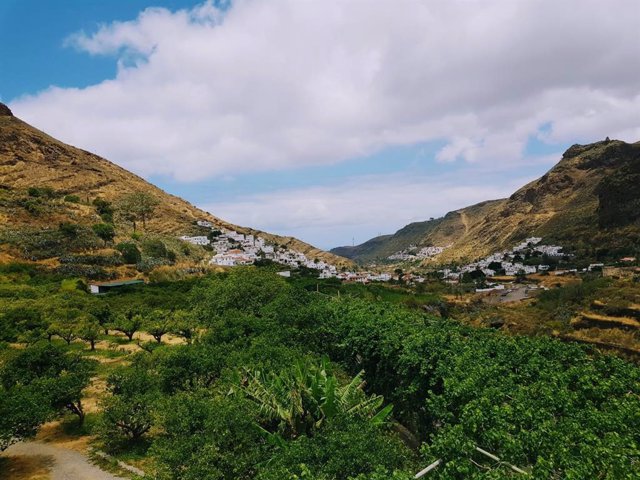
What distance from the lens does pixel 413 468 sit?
29.4 feet

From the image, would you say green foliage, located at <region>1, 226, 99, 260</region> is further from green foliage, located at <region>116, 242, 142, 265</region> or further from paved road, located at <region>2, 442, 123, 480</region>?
paved road, located at <region>2, 442, 123, 480</region>

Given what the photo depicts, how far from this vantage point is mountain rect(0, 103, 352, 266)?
217ft

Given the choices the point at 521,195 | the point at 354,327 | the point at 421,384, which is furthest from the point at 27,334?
the point at 521,195

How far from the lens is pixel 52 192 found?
9800 centimetres

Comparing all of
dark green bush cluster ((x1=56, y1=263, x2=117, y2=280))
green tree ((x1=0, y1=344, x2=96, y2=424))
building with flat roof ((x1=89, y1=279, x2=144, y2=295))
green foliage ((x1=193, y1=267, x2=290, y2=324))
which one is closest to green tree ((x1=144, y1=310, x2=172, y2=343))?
green foliage ((x1=193, y1=267, x2=290, y2=324))

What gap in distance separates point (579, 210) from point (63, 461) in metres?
148

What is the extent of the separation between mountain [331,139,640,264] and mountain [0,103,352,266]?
329ft

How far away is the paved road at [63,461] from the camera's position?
551 inches

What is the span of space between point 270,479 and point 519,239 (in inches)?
6039

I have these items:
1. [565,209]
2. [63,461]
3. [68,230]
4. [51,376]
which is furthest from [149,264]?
[565,209]

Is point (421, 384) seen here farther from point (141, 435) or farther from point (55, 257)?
point (55, 257)

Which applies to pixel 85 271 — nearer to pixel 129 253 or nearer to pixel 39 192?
pixel 129 253

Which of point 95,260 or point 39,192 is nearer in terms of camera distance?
point 95,260

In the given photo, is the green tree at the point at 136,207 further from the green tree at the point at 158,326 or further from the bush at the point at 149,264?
the green tree at the point at 158,326
